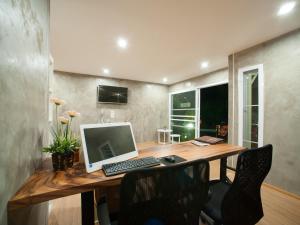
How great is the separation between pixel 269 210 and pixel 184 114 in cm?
396

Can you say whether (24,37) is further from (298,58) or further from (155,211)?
(298,58)

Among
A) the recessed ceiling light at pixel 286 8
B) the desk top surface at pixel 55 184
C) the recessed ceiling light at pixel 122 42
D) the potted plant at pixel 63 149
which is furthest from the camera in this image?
the recessed ceiling light at pixel 122 42

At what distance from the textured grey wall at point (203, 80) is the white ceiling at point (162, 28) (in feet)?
2.34

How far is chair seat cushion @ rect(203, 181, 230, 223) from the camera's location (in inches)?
42.8

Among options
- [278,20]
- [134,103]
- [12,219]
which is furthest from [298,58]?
[134,103]

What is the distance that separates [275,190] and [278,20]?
2641 mm

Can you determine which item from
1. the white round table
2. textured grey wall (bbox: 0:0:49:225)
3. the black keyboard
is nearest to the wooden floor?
textured grey wall (bbox: 0:0:49:225)

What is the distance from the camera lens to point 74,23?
2.08m

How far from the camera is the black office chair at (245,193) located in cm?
98

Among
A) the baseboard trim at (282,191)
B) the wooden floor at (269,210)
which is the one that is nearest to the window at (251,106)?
the baseboard trim at (282,191)

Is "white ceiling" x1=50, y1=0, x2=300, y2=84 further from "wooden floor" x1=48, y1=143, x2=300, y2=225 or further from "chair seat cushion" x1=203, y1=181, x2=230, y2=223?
"wooden floor" x1=48, y1=143, x2=300, y2=225

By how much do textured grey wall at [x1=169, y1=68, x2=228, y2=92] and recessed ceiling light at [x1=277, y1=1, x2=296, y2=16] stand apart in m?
2.14

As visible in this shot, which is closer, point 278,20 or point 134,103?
point 278,20

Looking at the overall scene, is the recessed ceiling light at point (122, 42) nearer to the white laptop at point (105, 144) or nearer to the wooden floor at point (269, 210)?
the white laptop at point (105, 144)
